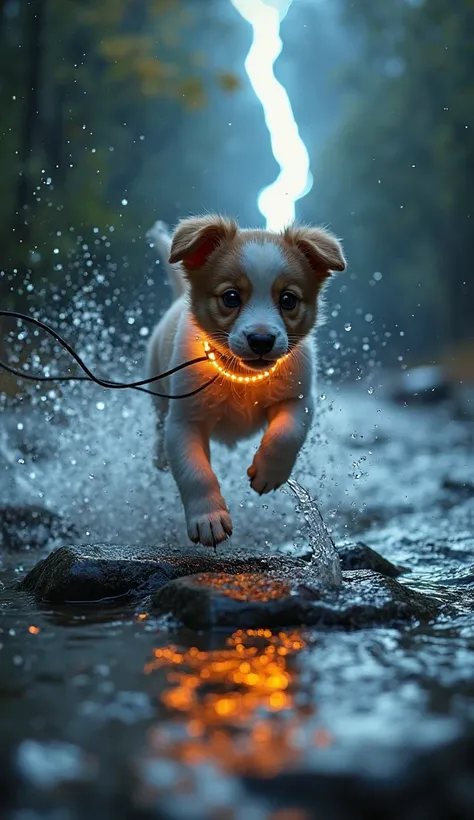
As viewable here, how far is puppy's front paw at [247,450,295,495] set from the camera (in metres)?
3.97

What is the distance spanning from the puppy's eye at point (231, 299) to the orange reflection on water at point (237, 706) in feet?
4.63

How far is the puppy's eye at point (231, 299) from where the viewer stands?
3.89 m

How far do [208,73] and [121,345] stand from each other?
1392 centimetres

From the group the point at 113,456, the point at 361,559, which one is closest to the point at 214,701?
the point at 361,559

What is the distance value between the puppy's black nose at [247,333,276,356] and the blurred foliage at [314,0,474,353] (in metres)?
18.5

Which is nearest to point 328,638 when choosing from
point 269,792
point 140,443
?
point 269,792

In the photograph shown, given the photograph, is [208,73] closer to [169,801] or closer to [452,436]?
[452,436]

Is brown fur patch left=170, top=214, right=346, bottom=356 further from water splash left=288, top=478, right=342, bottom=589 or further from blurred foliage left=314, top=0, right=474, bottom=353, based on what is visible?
blurred foliage left=314, top=0, right=474, bottom=353

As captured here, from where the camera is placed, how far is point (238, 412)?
434 centimetres

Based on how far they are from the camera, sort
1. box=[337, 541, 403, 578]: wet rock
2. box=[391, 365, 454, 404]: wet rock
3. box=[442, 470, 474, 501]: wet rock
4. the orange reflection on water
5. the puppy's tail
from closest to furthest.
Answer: the orange reflection on water < box=[337, 541, 403, 578]: wet rock < the puppy's tail < box=[442, 470, 474, 501]: wet rock < box=[391, 365, 454, 404]: wet rock

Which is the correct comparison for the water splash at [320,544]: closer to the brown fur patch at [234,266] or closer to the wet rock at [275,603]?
the wet rock at [275,603]

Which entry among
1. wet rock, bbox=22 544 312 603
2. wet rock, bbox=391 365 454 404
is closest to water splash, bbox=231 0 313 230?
wet rock, bbox=22 544 312 603

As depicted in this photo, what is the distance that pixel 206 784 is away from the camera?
1872 mm

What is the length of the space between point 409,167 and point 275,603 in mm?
24706
